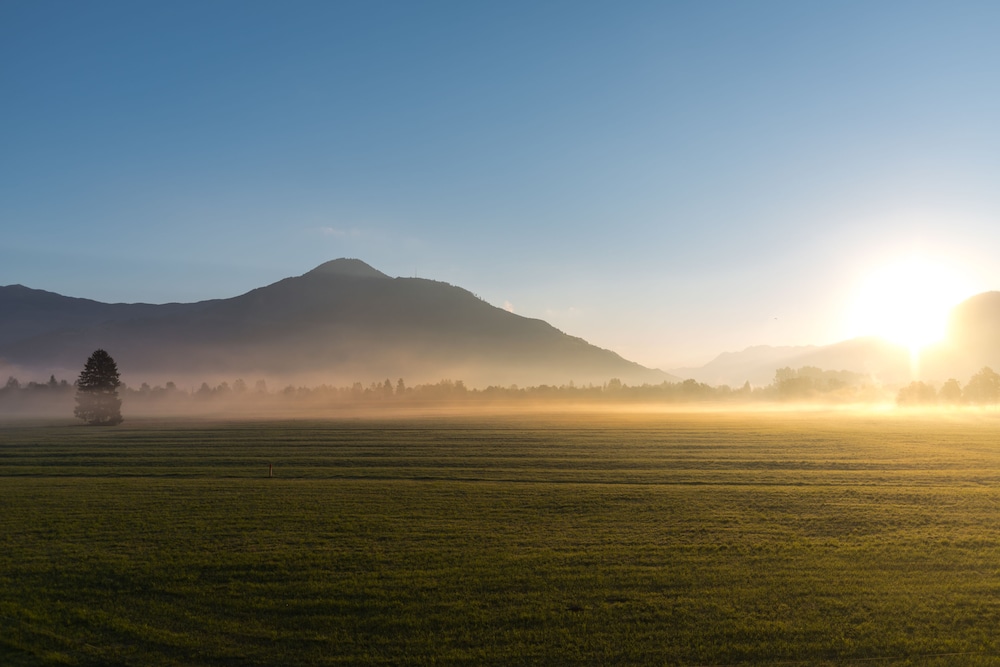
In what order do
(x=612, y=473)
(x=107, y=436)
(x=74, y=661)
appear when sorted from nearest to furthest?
(x=74, y=661) → (x=612, y=473) → (x=107, y=436)

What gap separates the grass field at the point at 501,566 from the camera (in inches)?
655

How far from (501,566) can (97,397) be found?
375ft

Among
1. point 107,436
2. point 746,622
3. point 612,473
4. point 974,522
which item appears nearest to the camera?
point 746,622

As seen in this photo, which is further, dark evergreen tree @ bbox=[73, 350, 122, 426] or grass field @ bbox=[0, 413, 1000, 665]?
dark evergreen tree @ bbox=[73, 350, 122, 426]

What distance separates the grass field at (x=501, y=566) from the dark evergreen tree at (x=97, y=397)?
71750mm

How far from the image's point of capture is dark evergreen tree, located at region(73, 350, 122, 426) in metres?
109

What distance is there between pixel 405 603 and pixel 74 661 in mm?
8996

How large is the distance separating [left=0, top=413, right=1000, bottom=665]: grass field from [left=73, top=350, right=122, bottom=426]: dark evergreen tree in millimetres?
71750

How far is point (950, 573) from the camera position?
71.7ft

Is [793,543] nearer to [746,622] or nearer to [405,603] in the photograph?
[746,622]

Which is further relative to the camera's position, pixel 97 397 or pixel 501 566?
pixel 97 397

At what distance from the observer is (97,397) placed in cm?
10931

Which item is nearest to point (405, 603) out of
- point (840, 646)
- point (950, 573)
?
point (840, 646)

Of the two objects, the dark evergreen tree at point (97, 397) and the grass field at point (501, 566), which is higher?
the dark evergreen tree at point (97, 397)
